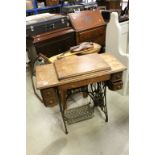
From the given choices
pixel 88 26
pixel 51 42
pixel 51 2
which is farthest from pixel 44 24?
pixel 51 2

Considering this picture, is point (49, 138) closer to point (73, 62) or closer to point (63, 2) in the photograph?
point (73, 62)

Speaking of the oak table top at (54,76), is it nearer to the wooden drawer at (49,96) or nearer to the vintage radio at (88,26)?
the wooden drawer at (49,96)

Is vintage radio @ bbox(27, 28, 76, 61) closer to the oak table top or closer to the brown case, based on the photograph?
the brown case

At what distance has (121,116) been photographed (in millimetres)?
2080

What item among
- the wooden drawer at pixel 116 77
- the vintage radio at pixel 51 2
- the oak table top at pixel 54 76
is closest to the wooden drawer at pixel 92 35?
the oak table top at pixel 54 76

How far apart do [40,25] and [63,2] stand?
79.3 inches

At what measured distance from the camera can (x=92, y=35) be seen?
9.27 feet

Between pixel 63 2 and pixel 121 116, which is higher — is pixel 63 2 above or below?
above

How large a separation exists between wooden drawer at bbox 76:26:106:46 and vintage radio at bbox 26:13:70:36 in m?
0.26

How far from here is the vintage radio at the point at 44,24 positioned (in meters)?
2.43

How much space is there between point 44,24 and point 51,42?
0.90ft

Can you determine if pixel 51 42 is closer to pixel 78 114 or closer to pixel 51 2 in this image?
pixel 78 114
